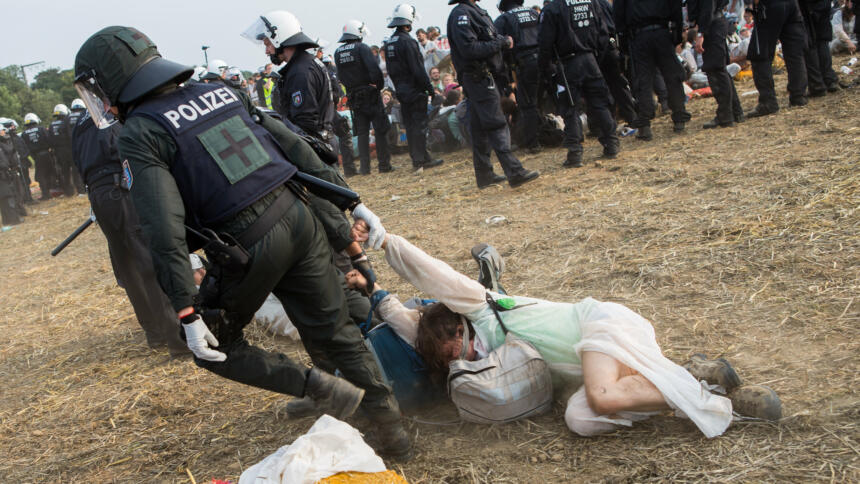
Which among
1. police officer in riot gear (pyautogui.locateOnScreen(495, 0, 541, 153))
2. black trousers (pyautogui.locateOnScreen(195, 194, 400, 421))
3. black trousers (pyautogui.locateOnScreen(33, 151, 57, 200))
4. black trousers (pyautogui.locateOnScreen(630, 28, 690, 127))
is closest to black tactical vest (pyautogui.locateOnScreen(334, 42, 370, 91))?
police officer in riot gear (pyautogui.locateOnScreen(495, 0, 541, 153))

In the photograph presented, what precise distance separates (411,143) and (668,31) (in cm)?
435

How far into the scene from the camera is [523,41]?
910 centimetres

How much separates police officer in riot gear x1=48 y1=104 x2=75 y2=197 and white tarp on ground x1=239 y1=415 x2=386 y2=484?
15.7 meters

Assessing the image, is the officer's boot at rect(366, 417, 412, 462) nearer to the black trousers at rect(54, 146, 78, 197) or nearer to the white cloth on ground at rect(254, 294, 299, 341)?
the white cloth on ground at rect(254, 294, 299, 341)

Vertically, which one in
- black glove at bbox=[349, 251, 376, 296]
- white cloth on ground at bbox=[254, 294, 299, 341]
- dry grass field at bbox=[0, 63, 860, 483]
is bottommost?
dry grass field at bbox=[0, 63, 860, 483]

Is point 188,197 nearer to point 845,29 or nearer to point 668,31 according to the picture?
point 668,31

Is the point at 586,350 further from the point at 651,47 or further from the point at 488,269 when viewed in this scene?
the point at 651,47

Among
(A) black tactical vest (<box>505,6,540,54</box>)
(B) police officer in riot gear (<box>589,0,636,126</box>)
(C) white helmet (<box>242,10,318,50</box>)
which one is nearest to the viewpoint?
(C) white helmet (<box>242,10,318,50</box>)

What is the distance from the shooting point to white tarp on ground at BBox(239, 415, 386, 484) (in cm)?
232

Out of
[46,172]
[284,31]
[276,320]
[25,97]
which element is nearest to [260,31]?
[284,31]

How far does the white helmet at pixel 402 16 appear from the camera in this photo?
384 inches

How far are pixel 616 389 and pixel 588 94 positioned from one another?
18.4 feet

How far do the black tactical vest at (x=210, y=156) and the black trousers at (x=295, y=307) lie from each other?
A: 0.23 ft

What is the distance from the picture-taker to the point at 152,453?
136 inches
